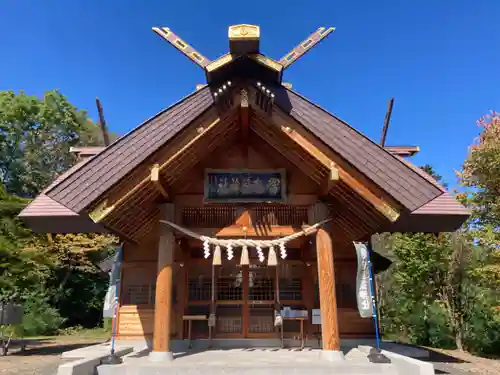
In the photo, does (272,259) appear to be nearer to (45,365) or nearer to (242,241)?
(242,241)

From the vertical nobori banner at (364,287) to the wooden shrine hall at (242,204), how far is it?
1.66 feet

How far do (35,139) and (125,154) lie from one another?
30.6 meters

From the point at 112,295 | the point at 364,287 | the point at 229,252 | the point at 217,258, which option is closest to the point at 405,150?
the point at 364,287

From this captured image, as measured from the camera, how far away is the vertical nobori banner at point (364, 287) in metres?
7.04

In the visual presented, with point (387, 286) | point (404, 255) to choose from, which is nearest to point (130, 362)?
point (404, 255)

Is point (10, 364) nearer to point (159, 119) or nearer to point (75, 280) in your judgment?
point (159, 119)

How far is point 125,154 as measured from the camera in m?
7.30

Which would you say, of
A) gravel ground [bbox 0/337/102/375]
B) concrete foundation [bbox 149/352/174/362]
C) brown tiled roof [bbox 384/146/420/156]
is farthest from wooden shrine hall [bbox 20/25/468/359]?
brown tiled roof [bbox 384/146/420/156]

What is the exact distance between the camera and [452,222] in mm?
8852

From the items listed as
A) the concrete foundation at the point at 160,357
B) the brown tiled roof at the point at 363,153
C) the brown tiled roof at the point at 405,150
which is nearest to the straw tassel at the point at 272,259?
the brown tiled roof at the point at 363,153

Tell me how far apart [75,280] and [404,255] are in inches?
887

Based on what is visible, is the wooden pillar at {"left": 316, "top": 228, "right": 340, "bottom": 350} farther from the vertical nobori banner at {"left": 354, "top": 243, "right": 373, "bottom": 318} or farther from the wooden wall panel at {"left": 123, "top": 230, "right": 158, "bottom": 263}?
the wooden wall panel at {"left": 123, "top": 230, "right": 158, "bottom": 263}

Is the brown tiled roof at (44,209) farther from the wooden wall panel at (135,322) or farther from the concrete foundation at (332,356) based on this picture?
the concrete foundation at (332,356)

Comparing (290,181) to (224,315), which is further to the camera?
(224,315)
